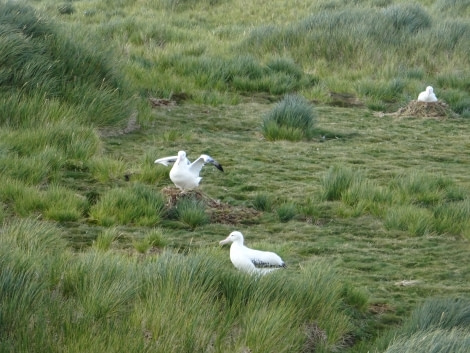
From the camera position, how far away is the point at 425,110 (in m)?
12.1

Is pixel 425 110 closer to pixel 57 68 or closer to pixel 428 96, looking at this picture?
pixel 428 96

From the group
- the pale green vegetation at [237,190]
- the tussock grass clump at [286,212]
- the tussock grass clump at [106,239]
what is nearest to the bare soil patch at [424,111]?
the pale green vegetation at [237,190]

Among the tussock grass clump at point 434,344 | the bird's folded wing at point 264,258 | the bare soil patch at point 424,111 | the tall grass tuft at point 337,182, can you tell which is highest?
the tussock grass clump at point 434,344

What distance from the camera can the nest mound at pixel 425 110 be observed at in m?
12.1

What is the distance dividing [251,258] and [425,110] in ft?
22.7

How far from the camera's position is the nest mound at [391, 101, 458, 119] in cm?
1210

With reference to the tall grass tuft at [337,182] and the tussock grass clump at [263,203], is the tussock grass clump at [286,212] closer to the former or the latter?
the tussock grass clump at [263,203]

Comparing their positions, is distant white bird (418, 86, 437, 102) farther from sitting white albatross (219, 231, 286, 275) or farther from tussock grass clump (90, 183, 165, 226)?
sitting white albatross (219, 231, 286, 275)

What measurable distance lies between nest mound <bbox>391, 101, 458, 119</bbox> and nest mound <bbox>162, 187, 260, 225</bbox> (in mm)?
5097

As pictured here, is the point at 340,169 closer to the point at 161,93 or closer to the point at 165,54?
the point at 161,93

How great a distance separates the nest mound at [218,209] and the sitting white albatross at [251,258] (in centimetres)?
134

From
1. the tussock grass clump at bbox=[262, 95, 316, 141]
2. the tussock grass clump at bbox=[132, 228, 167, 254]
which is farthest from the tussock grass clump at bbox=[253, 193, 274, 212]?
the tussock grass clump at bbox=[262, 95, 316, 141]

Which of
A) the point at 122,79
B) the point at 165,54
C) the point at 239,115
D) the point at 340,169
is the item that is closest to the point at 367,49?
the point at 165,54

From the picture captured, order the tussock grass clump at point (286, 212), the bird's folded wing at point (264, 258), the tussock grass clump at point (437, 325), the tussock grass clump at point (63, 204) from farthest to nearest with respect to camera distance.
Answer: the tussock grass clump at point (286, 212) → the tussock grass clump at point (63, 204) → the bird's folded wing at point (264, 258) → the tussock grass clump at point (437, 325)
